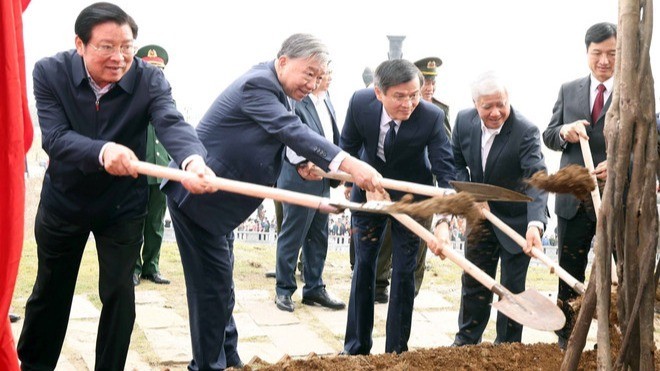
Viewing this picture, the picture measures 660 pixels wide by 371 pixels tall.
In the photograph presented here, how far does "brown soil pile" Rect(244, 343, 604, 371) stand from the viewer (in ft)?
13.9

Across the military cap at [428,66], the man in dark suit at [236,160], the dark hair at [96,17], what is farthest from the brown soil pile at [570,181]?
the military cap at [428,66]

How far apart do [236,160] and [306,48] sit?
2.32 feet

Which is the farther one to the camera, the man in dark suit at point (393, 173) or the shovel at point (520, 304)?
the man in dark suit at point (393, 173)

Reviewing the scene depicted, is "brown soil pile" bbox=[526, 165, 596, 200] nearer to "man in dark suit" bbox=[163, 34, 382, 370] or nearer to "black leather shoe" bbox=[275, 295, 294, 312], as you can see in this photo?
"man in dark suit" bbox=[163, 34, 382, 370]

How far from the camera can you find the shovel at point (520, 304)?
3.69 meters

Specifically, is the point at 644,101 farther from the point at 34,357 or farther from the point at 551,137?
the point at 34,357

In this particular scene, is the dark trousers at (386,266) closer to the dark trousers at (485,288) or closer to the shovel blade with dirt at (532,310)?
the dark trousers at (485,288)

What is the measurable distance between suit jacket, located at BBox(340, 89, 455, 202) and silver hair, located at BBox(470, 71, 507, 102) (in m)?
0.34

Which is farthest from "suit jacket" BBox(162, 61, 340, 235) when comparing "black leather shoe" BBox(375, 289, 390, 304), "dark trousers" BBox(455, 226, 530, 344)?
"black leather shoe" BBox(375, 289, 390, 304)

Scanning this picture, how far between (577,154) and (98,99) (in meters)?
3.04

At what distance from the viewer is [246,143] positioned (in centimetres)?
427

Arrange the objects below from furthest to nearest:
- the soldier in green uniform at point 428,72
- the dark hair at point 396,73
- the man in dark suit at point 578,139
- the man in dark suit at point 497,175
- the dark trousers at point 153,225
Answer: the dark trousers at point 153,225, the soldier in green uniform at point 428,72, the man in dark suit at point 578,139, the man in dark suit at point 497,175, the dark hair at point 396,73

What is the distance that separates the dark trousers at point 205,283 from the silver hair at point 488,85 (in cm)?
180

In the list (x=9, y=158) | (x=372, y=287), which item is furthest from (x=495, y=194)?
(x=9, y=158)
